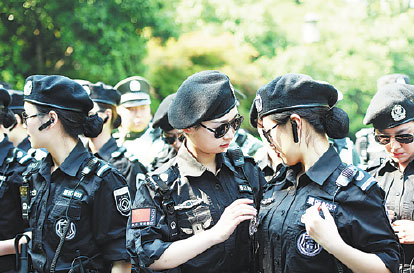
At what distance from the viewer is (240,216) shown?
2.94 metres

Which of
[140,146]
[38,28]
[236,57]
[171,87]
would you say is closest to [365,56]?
[236,57]

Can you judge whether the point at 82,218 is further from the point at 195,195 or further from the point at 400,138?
the point at 400,138

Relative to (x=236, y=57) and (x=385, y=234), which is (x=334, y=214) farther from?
(x=236, y=57)

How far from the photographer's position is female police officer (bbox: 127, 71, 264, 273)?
10.4 ft

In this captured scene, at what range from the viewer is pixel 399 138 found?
4.16 metres

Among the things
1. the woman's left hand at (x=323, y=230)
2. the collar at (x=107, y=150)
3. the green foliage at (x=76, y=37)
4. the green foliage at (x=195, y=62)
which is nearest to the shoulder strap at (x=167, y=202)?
the woman's left hand at (x=323, y=230)

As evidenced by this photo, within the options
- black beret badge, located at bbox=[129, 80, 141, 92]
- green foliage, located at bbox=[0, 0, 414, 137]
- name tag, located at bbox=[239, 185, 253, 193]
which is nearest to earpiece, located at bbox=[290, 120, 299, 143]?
name tag, located at bbox=[239, 185, 253, 193]

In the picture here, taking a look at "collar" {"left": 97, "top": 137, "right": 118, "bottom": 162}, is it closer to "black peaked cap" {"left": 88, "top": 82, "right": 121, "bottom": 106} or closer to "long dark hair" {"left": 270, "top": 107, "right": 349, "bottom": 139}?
"black peaked cap" {"left": 88, "top": 82, "right": 121, "bottom": 106}

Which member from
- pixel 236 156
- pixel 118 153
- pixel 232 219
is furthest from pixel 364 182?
pixel 118 153

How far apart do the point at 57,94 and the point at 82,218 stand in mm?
859

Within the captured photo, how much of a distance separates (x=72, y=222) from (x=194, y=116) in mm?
1096

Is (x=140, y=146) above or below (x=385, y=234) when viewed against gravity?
below

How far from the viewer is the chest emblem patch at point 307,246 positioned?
9.49ft

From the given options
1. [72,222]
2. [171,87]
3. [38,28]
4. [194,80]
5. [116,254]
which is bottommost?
[171,87]
